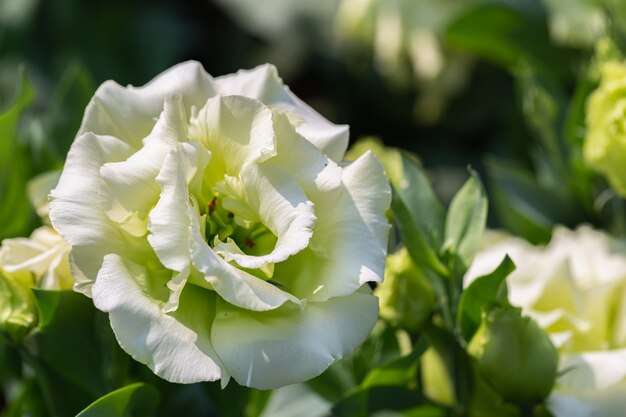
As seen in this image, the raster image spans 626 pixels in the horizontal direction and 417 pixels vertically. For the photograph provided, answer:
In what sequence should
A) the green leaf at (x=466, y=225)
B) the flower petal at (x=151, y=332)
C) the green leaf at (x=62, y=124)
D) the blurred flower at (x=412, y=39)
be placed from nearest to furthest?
the flower petal at (x=151, y=332)
the green leaf at (x=466, y=225)
the green leaf at (x=62, y=124)
the blurred flower at (x=412, y=39)

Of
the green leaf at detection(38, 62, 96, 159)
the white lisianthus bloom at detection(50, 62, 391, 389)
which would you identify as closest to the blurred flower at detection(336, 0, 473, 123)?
the green leaf at detection(38, 62, 96, 159)

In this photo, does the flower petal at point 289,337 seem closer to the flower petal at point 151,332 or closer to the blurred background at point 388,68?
the flower petal at point 151,332

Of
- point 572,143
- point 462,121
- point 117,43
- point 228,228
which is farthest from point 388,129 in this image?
point 228,228

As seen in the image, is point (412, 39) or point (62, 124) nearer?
point (62, 124)

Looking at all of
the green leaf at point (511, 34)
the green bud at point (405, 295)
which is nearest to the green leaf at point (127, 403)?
the green bud at point (405, 295)

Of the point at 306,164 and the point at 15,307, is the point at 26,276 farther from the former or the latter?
the point at 306,164

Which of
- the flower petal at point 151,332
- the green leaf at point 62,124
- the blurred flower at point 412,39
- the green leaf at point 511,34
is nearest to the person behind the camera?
the flower petal at point 151,332

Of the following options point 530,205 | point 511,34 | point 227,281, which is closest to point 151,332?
point 227,281
